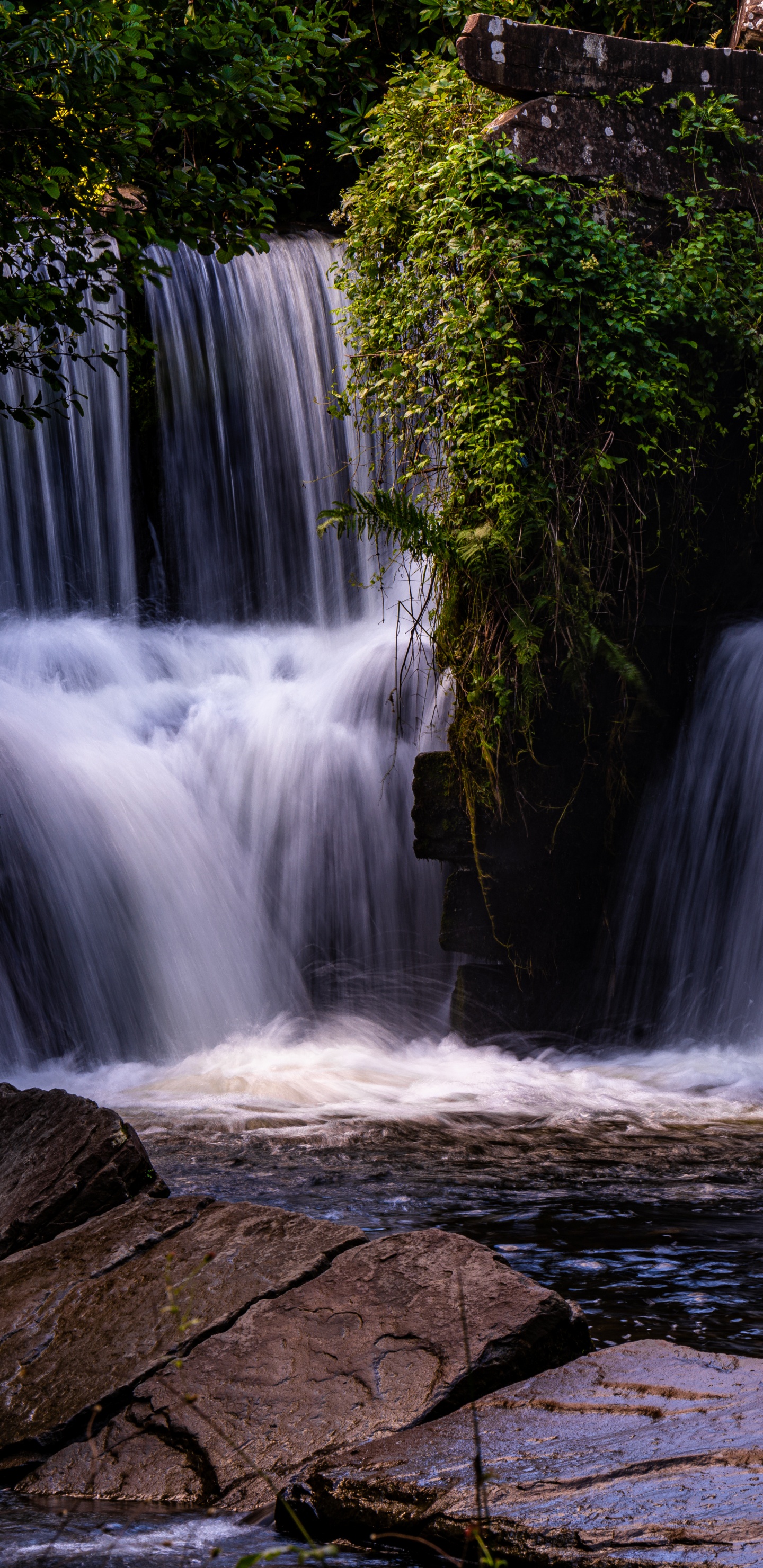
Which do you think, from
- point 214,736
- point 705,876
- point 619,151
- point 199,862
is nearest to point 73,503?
point 214,736

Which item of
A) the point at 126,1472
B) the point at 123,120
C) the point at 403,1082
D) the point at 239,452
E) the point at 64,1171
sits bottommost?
the point at 403,1082

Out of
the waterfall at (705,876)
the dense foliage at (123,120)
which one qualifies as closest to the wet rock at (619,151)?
the dense foliage at (123,120)

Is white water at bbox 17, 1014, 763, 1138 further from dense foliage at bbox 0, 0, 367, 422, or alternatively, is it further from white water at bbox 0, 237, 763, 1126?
dense foliage at bbox 0, 0, 367, 422

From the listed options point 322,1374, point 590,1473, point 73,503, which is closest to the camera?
point 590,1473

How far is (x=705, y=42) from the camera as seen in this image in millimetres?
9438

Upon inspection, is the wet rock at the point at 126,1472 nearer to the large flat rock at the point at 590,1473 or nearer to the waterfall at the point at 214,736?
the large flat rock at the point at 590,1473

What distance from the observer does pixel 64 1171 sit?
3.94 m

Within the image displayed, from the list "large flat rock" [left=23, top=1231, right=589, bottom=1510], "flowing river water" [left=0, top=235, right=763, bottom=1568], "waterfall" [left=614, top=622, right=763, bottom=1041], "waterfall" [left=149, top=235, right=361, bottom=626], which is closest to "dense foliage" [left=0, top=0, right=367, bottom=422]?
"flowing river water" [left=0, top=235, right=763, bottom=1568]

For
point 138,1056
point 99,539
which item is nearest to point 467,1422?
point 138,1056

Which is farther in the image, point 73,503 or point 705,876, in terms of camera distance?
point 73,503

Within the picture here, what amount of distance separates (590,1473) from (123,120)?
17.8 feet

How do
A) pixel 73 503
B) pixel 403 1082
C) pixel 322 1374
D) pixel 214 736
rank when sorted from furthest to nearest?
pixel 73 503 → pixel 214 736 → pixel 403 1082 → pixel 322 1374

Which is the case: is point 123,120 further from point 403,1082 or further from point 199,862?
point 403,1082

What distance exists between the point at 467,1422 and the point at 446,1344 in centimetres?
33
